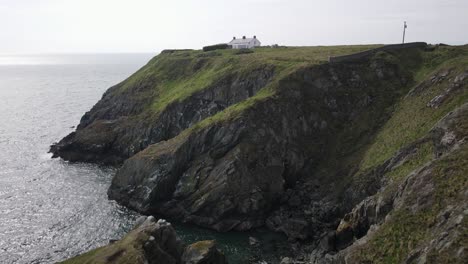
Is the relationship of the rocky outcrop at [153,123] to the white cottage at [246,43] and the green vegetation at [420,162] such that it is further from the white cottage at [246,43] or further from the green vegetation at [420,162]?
the white cottage at [246,43]

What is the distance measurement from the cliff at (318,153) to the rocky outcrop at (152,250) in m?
14.1

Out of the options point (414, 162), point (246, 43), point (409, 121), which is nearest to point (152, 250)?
point (414, 162)

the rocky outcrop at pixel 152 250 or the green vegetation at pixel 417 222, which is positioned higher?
the green vegetation at pixel 417 222

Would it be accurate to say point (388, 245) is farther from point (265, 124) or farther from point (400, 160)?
point (265, 124)

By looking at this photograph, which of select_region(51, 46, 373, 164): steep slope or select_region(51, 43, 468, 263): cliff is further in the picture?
select_region(51, 46, 373, 164): steep slope

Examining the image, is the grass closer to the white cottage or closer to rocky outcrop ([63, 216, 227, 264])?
rocky outcrop ([63, 216, 227, 264])

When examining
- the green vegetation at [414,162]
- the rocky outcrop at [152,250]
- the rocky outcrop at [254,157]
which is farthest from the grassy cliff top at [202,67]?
the rocky outcrop at [152,250]

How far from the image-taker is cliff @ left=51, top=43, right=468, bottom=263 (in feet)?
135

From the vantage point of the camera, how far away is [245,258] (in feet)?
178

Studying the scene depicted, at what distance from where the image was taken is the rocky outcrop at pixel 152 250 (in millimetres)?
42594

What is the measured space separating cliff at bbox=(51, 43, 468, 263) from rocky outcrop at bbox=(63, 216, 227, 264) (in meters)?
14.1

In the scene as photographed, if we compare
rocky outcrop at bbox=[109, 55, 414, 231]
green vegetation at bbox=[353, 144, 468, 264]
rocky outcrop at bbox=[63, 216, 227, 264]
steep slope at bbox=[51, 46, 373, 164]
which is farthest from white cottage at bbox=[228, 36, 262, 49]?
green vegetation at bbox=[353, 144, 468, 264]

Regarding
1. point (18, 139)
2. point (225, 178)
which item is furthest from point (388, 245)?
point (18, 139)

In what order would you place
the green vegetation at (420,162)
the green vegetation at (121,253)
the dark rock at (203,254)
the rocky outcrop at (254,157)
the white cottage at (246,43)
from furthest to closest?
1. the white cottage at (246,43)
2. the rocky outcrop at (254,157)
3. the dark rock at (203,254)
4. the green vegetation at (121,253)
5. the green vegetation at (420,162)
